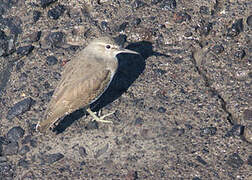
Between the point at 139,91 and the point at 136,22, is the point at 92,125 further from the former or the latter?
the point at 136,22

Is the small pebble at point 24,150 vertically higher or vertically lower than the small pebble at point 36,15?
lower

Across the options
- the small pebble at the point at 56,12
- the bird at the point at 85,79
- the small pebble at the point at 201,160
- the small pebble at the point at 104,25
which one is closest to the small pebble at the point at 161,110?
the bird at the point at 85,79

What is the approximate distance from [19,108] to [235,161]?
2.91m

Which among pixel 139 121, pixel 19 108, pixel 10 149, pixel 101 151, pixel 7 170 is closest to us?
pixel 7 170

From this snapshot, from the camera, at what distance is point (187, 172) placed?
511 cm

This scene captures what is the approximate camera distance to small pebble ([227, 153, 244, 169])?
16.8 feet

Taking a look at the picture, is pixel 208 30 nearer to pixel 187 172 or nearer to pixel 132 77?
pixel 132 77

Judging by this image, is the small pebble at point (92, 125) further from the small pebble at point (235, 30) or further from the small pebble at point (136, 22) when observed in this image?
the small pebble at point (235, 30)

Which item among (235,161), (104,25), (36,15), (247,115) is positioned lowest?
(235,161)

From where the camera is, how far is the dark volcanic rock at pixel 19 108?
5.95 m

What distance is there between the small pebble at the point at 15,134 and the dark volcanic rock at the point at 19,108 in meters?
0.22

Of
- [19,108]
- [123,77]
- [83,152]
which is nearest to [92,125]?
[83,152]

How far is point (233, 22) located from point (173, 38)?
91 cm

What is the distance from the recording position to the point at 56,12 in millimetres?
6926
